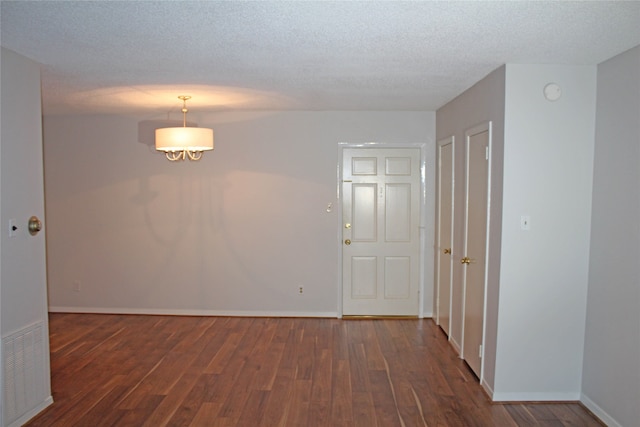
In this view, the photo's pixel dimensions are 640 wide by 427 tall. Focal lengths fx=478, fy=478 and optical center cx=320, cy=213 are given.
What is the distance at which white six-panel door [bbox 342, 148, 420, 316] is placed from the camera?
5516 mm

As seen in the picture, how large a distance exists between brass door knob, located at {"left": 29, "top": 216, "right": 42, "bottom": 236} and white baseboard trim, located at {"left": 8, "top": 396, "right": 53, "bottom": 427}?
46.0 inches

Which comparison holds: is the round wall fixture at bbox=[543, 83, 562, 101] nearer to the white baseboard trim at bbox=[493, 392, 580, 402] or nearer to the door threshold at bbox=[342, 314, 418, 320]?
the white baseboard trim at bbox=[493, 392, 580, 402]

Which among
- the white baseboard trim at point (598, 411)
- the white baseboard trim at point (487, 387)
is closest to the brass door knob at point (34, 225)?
the white baseboard trim at point (487, 387)

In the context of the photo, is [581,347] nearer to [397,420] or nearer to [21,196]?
[397,420]

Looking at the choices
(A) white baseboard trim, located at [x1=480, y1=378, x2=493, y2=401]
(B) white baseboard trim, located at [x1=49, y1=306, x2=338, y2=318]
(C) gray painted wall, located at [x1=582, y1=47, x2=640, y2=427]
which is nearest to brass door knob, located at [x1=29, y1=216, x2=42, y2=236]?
(B) white baseboard trim, located at [x1=49, y1=306, x2=338, y2=318]

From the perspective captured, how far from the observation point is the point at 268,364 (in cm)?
416

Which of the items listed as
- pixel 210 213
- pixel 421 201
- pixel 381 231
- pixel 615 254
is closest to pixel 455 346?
pixel 381 231

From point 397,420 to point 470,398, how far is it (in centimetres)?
67

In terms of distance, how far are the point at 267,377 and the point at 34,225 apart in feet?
6.73

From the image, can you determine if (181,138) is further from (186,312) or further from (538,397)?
(538,397)

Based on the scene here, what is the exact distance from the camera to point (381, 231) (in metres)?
5.57

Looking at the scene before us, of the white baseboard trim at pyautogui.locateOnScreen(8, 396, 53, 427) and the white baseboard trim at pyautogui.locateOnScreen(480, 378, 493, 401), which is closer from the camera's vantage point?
the white baseboard trim at pyautogui.locateOnScreen(8, 396, 53, 427)

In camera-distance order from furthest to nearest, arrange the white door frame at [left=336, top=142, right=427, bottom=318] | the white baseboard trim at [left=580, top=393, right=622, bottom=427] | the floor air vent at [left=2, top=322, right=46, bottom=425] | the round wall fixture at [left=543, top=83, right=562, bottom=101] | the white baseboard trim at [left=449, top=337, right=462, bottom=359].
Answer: the white door frame at [left=336, top=142, right=427, bottom=318] < the white baseboard trim at [left=449, top=337, right=462, bottom=359] < the round wall fixture at [left=543, top=83, right=562, bottom=101] < the white baseboard trim at [left=580, top=393, right=622, bottom=427] < the floor air vent at [left=2, top=322, right=46, bottom=425]

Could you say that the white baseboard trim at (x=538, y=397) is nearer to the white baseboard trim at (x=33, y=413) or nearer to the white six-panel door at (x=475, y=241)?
the white six-panel door at (x=475, y=241)
